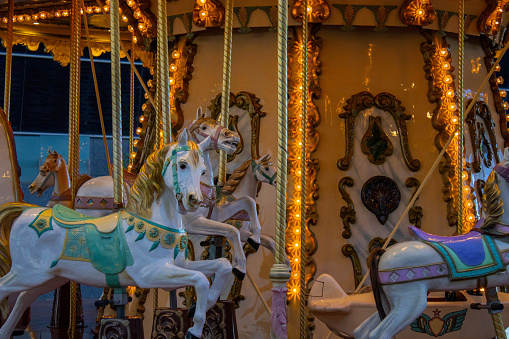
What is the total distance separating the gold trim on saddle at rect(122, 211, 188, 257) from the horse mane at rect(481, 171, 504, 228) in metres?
1.88

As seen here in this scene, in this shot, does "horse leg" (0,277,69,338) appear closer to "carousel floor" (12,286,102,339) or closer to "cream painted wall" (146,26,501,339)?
"carousel floor" (12,286,102,339)

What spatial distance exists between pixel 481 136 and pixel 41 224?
489 centimetres

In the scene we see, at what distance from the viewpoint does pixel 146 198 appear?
429cm

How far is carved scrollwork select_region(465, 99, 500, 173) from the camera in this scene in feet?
24.6

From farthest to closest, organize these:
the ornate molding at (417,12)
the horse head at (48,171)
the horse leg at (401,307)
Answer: the horse head at (48,171) → the ornate molding at (417,12) → the horse leg at (401,307)

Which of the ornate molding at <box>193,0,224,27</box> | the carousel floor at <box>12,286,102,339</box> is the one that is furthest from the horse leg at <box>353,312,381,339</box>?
the ornate molding at <box>193,0,224,27</box>

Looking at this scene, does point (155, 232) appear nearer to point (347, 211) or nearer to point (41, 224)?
point (41, 224)

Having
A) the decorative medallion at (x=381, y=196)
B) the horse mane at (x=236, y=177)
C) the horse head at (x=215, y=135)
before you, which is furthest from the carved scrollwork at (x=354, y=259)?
the horse head at (x=215, y=135)

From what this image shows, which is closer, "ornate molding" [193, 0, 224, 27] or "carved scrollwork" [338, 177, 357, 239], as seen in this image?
"carved scrollwork" [338, 177, 357, 239]

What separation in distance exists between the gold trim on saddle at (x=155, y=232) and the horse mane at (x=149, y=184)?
5 cm

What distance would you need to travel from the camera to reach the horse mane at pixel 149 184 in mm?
4254

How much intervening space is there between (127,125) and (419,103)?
786cm

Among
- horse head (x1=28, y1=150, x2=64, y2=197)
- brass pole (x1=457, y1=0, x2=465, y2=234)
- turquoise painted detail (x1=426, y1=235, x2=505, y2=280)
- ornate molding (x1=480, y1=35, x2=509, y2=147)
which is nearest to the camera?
turquoise painted detail (x1=426, y1=235, x2=505, y2=280)

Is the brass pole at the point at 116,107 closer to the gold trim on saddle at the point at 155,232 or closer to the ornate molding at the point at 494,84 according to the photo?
the gold trim on saddle at the point at 155,232
